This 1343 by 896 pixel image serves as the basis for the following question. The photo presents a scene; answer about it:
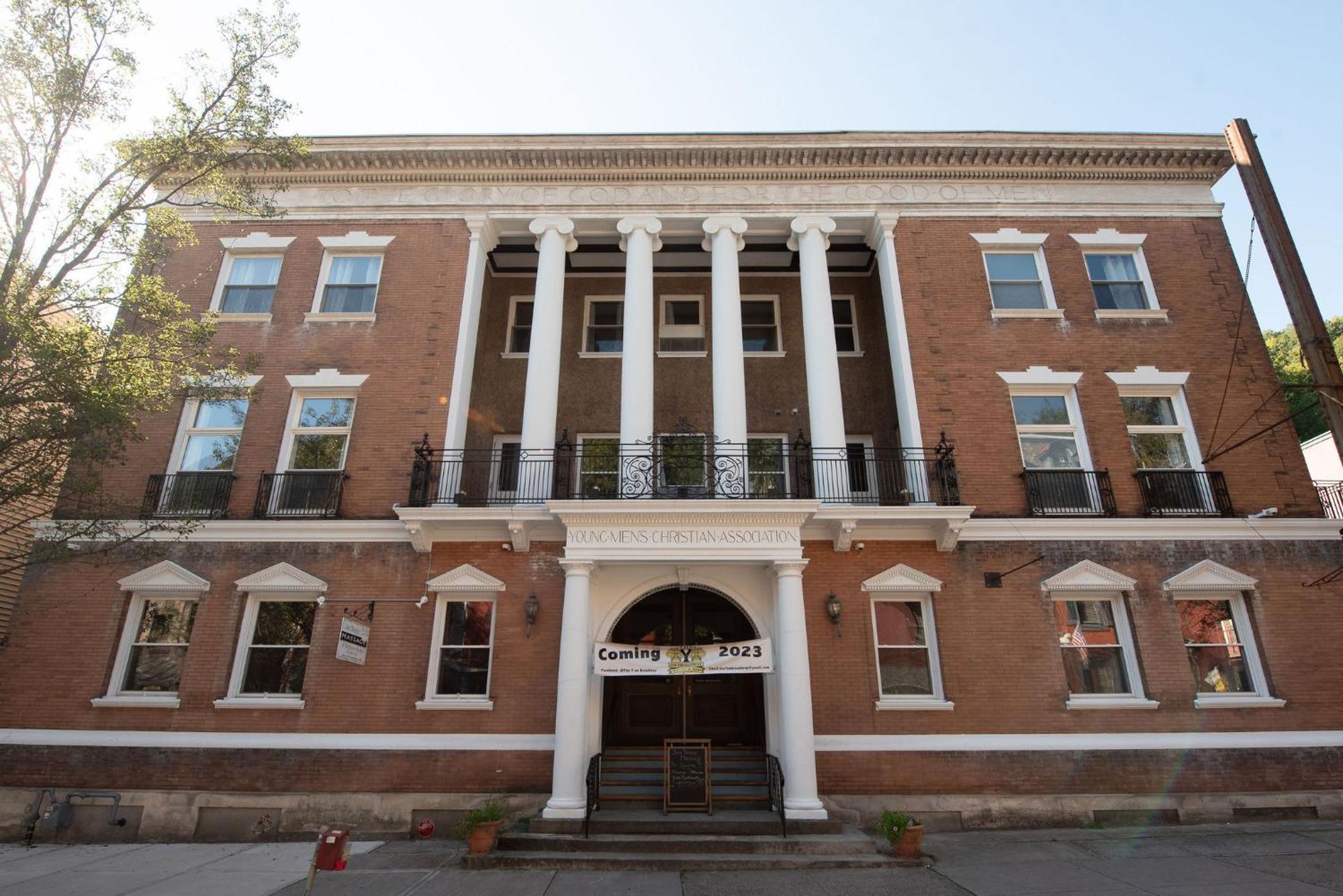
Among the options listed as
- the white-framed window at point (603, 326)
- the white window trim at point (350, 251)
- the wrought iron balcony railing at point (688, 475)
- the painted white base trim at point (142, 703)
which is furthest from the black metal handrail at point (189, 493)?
the white-framed window at point (603, 326)

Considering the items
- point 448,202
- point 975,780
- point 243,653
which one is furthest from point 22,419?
point 975,780

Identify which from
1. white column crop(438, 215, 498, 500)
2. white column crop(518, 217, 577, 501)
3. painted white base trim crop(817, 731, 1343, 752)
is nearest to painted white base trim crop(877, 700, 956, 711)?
painted white base trim crop(817, 731, 1343, 752)

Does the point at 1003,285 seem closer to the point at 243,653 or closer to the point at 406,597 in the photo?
the point at 406,597

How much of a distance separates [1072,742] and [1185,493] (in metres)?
5.42

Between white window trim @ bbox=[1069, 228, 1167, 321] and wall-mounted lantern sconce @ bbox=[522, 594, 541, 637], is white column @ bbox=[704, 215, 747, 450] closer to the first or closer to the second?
wall-mounted lantern sconce @ bbox=[522, 594, 541, 637]

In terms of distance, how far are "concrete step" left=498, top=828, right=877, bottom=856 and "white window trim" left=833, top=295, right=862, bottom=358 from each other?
10.7 metres

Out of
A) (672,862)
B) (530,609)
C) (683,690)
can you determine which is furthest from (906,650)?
(530,609)

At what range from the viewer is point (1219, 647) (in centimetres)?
1257

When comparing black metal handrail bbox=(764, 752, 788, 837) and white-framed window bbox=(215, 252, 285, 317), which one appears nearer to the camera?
black metal handrail bbox=(764, 752, 788, 837)

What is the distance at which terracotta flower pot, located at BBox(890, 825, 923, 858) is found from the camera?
9609 mm

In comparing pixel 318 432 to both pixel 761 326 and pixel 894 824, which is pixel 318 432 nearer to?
pixel 761 326

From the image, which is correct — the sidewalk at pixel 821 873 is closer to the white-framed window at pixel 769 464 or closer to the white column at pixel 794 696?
the white column at pixel 794 696

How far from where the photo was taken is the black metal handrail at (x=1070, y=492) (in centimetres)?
1332

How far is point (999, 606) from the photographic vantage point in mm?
12594
